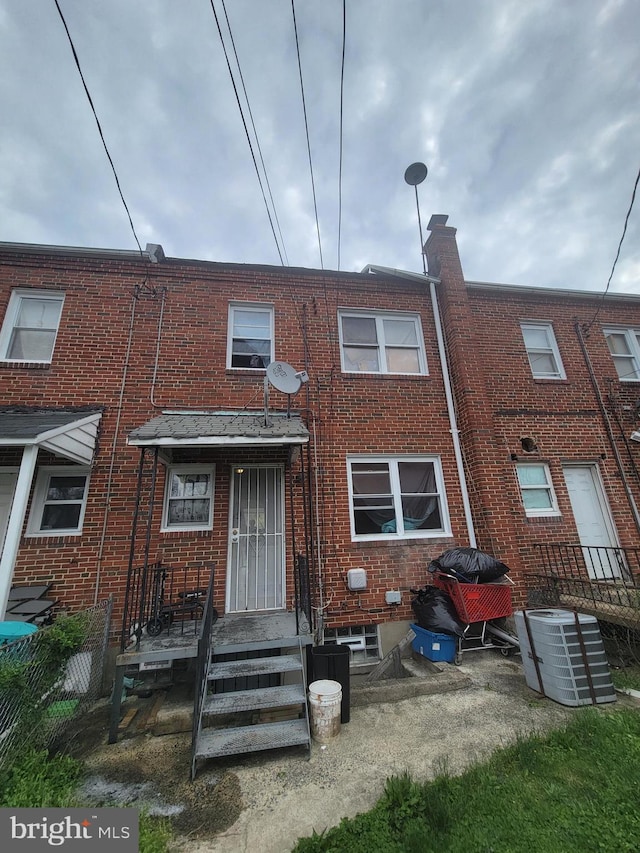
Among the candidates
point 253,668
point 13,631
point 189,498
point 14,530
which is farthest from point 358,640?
point 14,530

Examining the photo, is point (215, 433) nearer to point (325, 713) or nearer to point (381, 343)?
point (325, 713)

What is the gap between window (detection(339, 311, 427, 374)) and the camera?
24.4ft

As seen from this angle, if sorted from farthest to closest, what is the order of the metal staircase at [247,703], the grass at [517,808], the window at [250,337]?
the window at [250,337], the metal staircase at [247,703], the grass at [517,808]

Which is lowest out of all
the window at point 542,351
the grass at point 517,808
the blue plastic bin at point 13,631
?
the grass at point 517,808

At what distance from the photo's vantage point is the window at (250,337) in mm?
7023

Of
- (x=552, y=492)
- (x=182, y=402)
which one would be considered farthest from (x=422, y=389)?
(x=182, y=402)

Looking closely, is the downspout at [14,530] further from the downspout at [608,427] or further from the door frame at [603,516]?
the downspout at [608,427]

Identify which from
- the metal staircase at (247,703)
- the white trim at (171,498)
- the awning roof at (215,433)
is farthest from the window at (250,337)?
the metal staircase at (247,703)

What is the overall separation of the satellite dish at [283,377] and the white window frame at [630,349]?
797 centimetres

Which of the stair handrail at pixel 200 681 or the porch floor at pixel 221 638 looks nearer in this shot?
the stair handrail at pixel 200 681

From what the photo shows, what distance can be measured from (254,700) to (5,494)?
4.95m

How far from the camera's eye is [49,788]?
8.76 ft

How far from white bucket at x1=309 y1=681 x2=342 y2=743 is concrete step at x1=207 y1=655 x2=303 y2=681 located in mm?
338

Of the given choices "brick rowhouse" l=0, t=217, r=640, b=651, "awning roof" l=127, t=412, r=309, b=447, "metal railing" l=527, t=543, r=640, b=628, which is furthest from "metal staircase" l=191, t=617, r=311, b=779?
Answer: "metal railing" l=527, t=543, r=640, b=628
